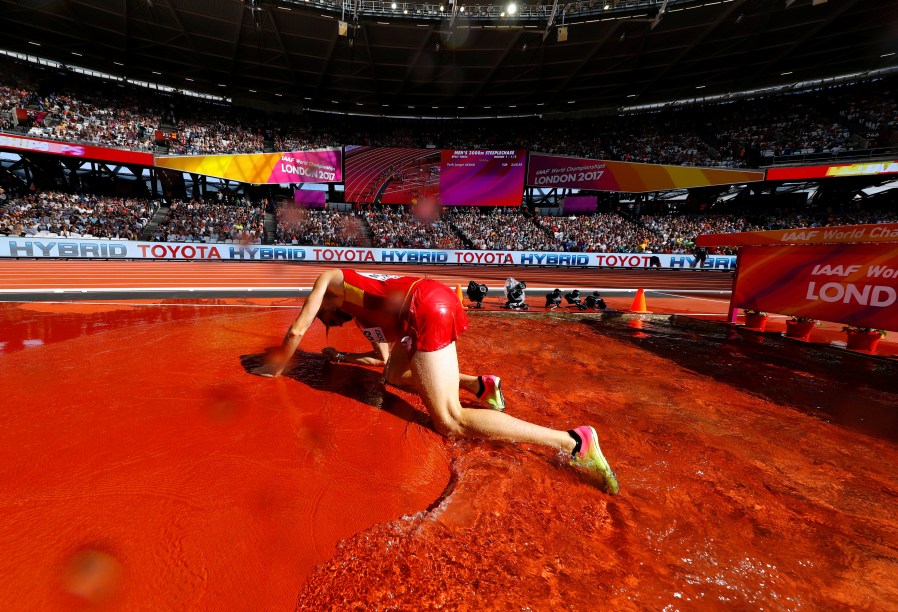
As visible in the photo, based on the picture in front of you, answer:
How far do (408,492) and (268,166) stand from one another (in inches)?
1150

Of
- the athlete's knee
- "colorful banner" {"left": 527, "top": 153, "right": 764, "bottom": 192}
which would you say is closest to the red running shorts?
the athlete's knee

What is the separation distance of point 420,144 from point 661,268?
72.8 ft

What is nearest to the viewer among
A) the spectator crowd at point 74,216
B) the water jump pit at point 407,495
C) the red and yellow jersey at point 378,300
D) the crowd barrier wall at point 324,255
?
the water jump pit at point 407,495

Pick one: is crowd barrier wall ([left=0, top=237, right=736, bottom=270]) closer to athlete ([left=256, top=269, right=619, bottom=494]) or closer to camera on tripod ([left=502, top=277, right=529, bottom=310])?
camera on tripod ([left=502, top=277, right=529, bottom=310])

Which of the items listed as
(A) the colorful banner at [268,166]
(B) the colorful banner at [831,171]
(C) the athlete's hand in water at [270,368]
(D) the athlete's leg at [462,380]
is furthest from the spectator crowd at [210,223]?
(B) the colorful banner at [831,171]

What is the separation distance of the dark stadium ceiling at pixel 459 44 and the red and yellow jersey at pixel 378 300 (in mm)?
23894

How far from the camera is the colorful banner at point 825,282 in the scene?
5.28 metres

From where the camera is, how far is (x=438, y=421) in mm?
2549

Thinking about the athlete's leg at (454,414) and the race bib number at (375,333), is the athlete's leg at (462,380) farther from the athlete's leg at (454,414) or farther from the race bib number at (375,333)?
the athlete's leg at (454,414)

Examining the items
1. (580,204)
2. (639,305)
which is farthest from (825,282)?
(580,204)

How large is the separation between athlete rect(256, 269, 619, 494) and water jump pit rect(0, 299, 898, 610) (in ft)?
0.83

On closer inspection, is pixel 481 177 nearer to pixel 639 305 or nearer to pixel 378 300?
pixel 639 305

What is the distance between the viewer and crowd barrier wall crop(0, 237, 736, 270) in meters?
16.8

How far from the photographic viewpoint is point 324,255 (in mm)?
22859
